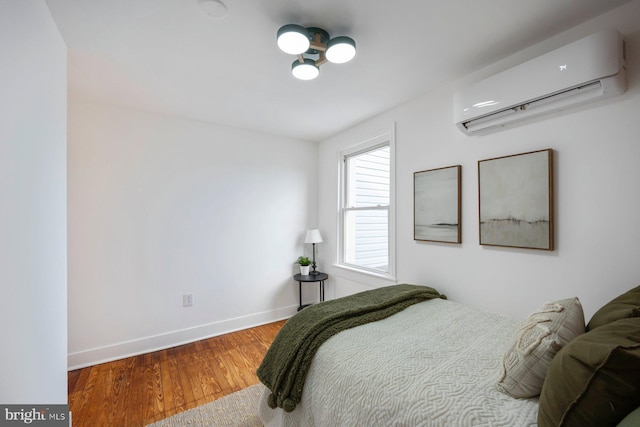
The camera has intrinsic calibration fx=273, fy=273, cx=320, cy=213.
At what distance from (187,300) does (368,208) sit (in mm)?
2249

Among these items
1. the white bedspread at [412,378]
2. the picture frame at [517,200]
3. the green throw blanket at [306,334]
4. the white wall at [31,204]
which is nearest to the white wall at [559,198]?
the picture frame at [517,200]

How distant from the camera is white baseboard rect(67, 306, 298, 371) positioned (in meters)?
2.47

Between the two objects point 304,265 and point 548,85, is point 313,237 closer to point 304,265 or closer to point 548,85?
point 304,265

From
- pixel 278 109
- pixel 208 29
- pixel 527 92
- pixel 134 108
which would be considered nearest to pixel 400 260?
pixel 527 92

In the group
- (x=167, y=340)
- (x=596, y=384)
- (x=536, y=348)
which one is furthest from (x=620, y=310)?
Answer: (x=167, y=340)

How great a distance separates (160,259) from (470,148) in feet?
10.1

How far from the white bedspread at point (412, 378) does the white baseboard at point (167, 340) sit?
1.73 metres

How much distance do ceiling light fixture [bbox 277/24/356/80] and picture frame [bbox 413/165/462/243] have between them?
1230 millimetres

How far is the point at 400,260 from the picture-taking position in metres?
2.67

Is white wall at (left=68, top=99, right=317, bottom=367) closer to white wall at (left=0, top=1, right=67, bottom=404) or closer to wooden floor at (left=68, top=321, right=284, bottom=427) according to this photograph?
wooden floor at (left=68, top=321, right=284, bottom=427)

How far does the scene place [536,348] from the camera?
93 centimetres

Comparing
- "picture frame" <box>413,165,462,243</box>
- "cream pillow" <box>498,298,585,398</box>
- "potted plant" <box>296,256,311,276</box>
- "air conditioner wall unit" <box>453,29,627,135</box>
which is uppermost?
"air conditioner wall unit" <box>453,29,627,135</box>

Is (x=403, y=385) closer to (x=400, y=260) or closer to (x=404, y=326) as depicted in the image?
(x=404, y=326)

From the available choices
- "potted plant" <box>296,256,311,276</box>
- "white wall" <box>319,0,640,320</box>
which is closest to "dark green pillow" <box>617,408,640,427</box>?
"white wall" <box>319,0,640,320</box>
